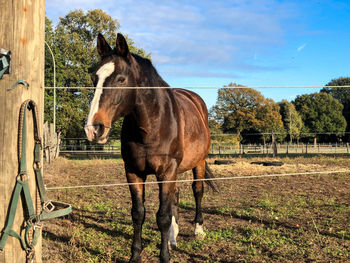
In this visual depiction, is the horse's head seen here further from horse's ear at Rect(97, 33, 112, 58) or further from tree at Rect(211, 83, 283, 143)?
tree at Rect(211, 83, 283, 143)

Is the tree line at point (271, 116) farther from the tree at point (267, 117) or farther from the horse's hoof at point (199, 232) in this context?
the horse's hoof at point (199, 232)

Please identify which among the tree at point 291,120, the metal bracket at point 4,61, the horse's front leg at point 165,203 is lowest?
Answer: the horse's front leg at point 165,203

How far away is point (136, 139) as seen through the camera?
11.4ft

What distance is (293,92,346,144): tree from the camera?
5378cm

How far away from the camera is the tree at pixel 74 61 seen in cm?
2461

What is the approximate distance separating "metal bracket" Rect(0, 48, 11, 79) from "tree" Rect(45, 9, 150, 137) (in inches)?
Result: 889

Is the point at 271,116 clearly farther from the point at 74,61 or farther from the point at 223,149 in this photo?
the point at 74,61

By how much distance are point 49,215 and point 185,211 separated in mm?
4612

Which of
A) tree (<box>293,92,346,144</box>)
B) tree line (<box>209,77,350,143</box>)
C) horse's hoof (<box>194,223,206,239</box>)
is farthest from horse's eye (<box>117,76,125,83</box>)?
tree (<box>293,92,346,144</box>)

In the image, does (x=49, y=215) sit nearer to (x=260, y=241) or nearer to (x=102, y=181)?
(x=260, y=241)

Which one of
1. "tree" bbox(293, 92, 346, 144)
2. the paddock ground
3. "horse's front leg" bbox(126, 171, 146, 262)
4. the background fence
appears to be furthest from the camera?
"tree" bbox(293, 92, 346, 144)

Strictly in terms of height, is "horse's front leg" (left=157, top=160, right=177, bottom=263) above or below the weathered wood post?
→ below

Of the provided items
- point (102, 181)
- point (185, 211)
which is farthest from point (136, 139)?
point (102, 181)

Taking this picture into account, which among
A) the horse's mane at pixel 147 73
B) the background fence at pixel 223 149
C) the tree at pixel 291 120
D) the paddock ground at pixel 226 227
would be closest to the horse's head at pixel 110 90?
the horse's mane at pixel 147 73
